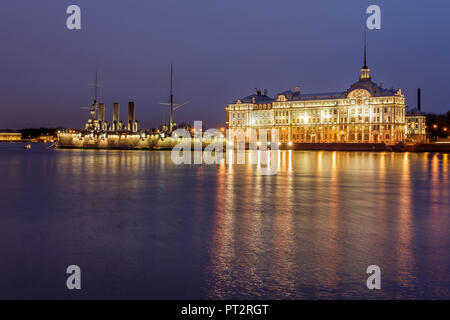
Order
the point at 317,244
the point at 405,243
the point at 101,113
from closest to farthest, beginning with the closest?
the point at 317,244 → the point at 405,243 → the point at 101,113

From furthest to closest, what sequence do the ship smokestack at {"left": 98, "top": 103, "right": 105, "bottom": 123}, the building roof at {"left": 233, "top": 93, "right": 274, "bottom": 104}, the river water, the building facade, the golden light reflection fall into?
1. the building roof at {"left": 233, "top": 93, "right": 274, "bottom": 104}
2. the ship smokestack at {"left": 98, "top": 103, "right": 105, "bottom": 123}
3. the building facade
4. the golden light reflection
5. the river water

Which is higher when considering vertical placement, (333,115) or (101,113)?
(101,113)

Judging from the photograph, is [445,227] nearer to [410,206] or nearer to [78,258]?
[410,206]

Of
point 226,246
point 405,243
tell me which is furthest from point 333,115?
point 226,246

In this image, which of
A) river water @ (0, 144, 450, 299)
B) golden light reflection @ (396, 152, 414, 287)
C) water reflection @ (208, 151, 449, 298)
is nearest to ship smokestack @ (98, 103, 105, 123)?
river water @ (0, 144, 450, 299)

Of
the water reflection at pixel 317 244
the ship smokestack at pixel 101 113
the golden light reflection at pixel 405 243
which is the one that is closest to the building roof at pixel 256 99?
the ship smokestack at pixel 101 113

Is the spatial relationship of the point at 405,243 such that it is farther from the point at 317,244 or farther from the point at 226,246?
the point at 226,246

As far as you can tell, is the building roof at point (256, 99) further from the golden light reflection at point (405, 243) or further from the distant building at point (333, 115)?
the golden light reflection at point (405, 243)

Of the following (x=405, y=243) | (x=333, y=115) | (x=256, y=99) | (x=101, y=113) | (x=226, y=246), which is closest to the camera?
(x=226, y=246)

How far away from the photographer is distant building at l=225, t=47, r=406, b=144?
107 metres

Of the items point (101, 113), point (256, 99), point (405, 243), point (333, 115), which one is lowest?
point (405, 243)

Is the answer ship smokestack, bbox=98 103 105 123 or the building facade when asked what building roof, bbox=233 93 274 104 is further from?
ship smokestack, bbox=98 103 105 123

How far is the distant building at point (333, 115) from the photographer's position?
107m

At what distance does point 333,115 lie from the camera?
115812 millimetres
